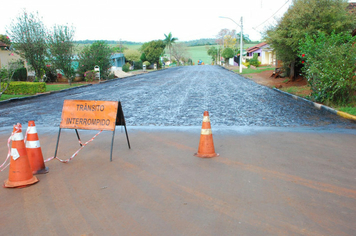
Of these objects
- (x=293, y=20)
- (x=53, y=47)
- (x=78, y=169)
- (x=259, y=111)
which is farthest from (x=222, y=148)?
(x=53, y=47)

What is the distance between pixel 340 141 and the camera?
7.07 metres

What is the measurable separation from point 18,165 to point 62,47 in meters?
22.4

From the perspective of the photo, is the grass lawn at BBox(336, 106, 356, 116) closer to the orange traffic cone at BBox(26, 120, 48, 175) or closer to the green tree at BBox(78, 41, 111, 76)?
the orange traffic cone at BBox(26, 120, 48, 175)

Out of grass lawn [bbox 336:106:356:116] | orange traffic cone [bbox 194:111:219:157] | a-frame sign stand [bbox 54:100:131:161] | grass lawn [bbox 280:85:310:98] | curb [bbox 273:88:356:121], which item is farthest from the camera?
grass lawn [bbox 280:85:310:98]

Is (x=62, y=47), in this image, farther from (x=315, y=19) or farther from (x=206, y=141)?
(x=206, y=141)

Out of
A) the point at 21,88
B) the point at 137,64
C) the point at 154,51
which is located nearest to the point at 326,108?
the point at 21,88

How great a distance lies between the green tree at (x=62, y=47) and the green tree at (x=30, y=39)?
683mm

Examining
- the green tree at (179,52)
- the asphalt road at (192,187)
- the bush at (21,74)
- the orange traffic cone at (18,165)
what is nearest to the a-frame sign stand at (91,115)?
the asphalt road at (192,187)

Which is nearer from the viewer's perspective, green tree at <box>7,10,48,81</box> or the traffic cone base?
the traffic cone base

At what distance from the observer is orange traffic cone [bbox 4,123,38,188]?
4590 millimetres

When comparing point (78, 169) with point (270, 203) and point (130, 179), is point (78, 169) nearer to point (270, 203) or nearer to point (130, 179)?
point (130, 179)

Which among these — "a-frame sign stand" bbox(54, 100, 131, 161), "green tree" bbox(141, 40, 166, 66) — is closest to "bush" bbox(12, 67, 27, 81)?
"a-frame sign stand" bbox(54, 100, 131, 161)

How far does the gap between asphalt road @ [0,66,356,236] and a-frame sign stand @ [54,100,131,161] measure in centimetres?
60

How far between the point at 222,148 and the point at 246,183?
1.98 metres
